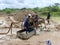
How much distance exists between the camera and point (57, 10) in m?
35.2

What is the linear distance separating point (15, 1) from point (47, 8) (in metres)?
6.21

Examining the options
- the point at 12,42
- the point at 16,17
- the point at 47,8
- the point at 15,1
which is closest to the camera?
the point at 12,42

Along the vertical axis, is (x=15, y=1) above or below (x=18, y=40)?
above

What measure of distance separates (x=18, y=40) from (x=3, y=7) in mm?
22038

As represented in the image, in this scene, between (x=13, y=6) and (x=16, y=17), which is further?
(x=13, y=6)

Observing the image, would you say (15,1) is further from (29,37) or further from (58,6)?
(29,37)

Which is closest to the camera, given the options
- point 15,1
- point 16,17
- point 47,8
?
point 16,17

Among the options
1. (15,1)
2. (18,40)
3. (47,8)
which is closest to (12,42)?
(18,40)

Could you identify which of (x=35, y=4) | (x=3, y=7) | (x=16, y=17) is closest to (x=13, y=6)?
(x=3, y=7)

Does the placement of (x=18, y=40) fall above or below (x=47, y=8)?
below

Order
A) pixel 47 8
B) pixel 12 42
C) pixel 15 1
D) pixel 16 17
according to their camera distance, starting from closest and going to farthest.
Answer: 1. pixel 12 42
2. pixel 16 17
3. pixel 47 8
4. pixel 15 1

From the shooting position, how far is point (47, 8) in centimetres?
3516

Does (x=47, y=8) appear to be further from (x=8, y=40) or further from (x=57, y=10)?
(x=8, y=40)

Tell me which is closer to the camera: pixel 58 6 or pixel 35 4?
pixel 58 6
